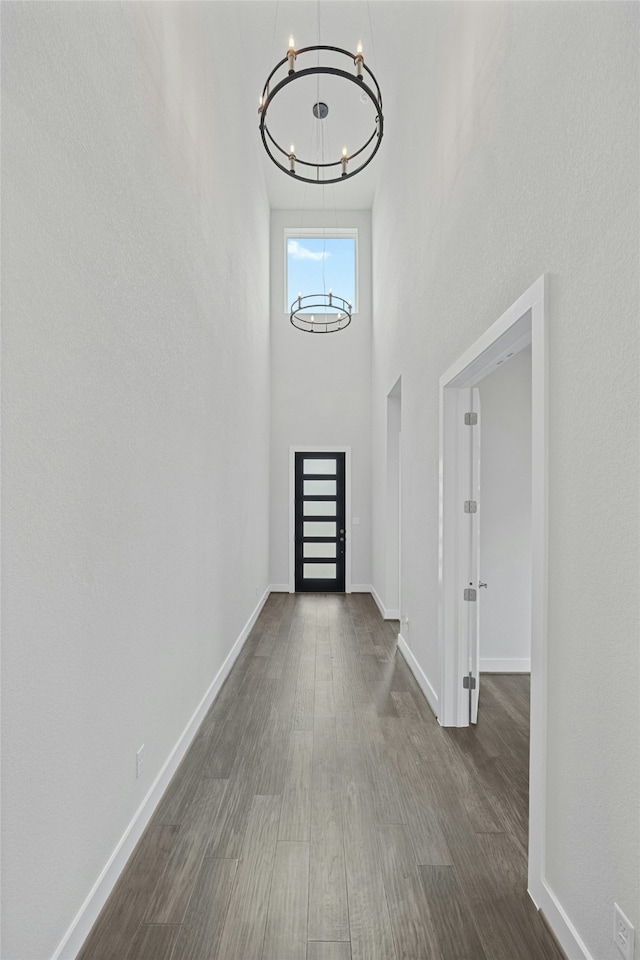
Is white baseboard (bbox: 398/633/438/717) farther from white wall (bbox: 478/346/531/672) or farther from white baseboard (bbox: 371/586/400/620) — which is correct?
white baseboard (bbox: 371/586/400/620)

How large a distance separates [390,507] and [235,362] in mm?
2759

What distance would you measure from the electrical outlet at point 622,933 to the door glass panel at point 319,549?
Answer: 7412 millimetres

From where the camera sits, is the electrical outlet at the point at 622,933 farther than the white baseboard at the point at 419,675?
No

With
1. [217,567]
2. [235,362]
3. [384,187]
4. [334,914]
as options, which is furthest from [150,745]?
[384,187]

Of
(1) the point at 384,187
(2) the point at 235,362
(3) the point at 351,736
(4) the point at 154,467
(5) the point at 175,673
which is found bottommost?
(3) the point at 351,736

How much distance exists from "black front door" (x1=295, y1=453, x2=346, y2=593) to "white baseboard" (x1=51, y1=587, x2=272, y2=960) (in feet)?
16.5

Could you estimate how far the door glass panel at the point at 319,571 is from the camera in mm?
8875

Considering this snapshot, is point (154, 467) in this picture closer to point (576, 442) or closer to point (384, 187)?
point (576, 442)

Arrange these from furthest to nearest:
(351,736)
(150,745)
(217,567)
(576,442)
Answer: (217,567) → (351,736) → (150,745) → (576,442)

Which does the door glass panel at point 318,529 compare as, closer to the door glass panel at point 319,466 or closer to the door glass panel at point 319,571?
the door glass panel at point 319,571

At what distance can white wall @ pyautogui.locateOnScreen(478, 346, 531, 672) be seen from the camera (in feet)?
14.9

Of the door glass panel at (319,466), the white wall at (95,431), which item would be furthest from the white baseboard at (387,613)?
the white wall at (95,431)

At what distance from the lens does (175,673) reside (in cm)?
296

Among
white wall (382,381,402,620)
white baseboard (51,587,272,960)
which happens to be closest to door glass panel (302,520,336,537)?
white wall (382,381,402,620)
